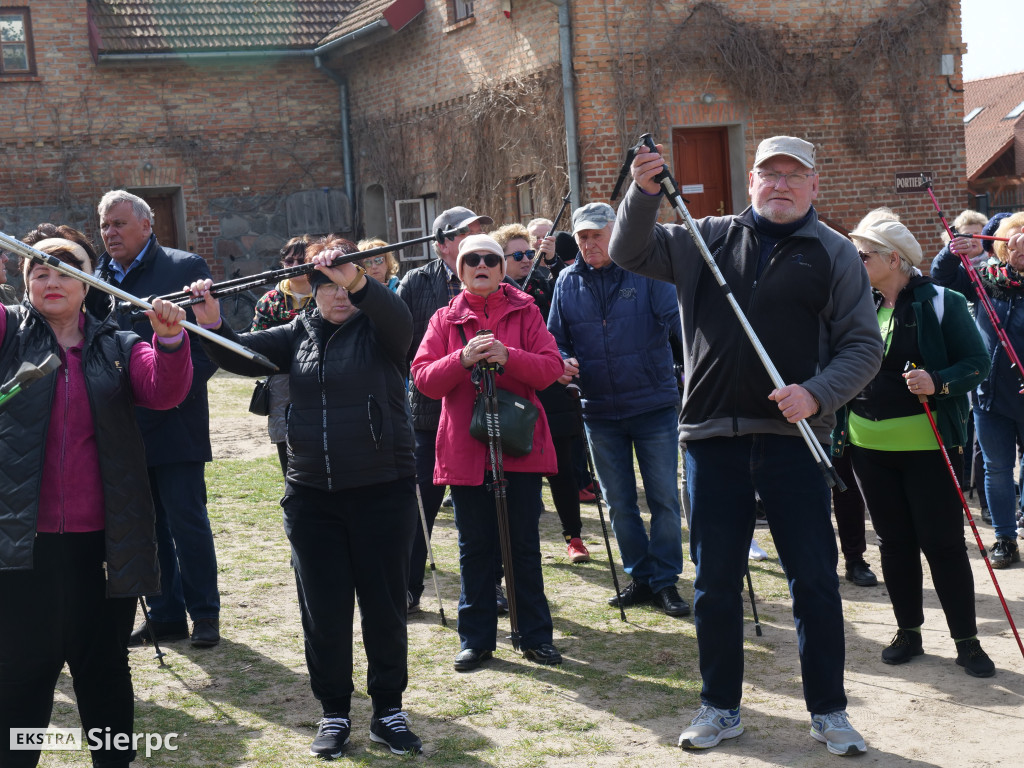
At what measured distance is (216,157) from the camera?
20.3 meters

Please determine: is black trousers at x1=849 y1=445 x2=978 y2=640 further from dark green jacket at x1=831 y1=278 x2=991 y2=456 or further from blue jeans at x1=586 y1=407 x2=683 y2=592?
blue jeans at x1=586 y1=407 x2=683 y2=592

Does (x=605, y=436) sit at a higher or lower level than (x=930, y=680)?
higher

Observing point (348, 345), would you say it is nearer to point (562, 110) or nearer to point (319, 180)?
point (562, 110)

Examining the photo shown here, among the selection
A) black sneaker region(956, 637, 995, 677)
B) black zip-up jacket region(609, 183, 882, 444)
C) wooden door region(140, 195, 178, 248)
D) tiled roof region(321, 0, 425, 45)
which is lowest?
black sneaker region(956, 637, 995, 677)

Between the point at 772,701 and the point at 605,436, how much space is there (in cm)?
189

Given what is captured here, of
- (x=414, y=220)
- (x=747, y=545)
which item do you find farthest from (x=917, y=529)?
(x=414, y=220)

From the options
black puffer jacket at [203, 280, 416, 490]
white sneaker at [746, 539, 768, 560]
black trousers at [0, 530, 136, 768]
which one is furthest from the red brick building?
black trousers at [0, 530, 136, 768]

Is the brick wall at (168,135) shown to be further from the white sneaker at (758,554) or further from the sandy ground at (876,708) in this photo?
the sandy ground at (876,708)

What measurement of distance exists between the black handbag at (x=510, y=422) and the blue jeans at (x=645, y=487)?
0.95 metres

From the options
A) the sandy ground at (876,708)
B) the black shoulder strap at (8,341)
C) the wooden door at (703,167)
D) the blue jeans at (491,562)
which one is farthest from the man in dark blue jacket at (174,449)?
the wooden door at (703,167)

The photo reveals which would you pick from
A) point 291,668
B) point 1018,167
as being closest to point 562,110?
point 291,668

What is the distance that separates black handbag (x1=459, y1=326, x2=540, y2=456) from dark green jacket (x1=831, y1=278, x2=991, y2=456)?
1.52 m

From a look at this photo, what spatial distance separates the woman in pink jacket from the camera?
5.59 meters

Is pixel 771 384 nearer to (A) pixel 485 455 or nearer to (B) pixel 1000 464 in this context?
(A) pixel 485 455
